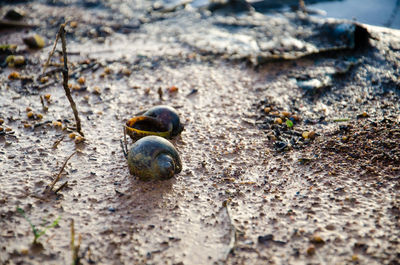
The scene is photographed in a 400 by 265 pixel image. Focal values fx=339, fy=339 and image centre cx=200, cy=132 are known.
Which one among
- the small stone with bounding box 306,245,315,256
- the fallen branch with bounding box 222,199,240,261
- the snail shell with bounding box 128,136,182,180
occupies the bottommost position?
the fallen branch with bounding box 222,199,240,261

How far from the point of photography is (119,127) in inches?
175

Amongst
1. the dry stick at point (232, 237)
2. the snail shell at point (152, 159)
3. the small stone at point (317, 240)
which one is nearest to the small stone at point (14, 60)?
the snail shell at point (152, 159)

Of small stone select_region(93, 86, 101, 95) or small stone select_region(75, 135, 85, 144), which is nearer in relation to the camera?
small stone select_region(75, 135, 85, 144)

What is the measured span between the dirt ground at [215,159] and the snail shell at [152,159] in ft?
0.48

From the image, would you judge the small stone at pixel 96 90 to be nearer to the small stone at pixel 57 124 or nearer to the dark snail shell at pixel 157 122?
the small stone at pixel 57 124

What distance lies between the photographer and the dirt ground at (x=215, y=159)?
2.75m

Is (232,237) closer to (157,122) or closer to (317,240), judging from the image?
(317,240)

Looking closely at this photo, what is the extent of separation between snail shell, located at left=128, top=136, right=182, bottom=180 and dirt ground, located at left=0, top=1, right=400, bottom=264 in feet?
0.48

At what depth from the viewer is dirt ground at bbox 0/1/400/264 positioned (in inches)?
108

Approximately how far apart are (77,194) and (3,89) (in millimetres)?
2908

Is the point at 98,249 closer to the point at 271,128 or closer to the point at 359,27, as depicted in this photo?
the point at 271,128

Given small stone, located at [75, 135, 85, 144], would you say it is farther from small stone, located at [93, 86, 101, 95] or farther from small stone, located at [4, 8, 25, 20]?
small stone, located at [4, 8, 25, 20]


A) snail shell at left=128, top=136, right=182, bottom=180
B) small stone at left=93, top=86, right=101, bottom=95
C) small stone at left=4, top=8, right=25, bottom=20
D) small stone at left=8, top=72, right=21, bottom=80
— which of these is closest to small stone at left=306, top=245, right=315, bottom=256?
snail shell at left=128, top=136, right=182, bottom=180

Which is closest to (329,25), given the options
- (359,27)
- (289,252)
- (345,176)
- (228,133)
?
(359,27)
